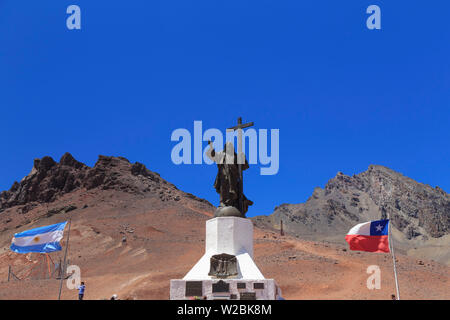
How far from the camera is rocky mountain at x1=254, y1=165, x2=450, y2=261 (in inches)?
4341

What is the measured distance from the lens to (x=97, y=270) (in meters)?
36.3

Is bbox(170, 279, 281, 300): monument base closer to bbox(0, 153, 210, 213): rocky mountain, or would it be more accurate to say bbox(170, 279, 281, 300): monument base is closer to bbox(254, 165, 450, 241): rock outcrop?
bbox(0, 153, 210, 213): rocky mountain

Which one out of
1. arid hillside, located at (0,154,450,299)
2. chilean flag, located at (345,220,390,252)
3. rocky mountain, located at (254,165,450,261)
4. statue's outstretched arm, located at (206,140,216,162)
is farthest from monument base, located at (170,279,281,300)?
rocky mountain, located at (254,165,450,261)

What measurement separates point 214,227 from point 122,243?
32.0m

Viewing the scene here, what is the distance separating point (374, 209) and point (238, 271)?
12774 centimetres

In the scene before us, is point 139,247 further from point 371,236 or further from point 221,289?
point 371,236

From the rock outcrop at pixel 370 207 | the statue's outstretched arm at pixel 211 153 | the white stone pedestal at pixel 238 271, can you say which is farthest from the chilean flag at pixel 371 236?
the rock outcrop at pixel 370 207

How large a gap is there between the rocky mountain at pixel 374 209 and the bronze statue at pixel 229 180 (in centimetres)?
8100

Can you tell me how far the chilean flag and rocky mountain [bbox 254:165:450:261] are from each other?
3222 inches

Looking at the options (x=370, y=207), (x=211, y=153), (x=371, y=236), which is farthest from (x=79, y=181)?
(x=370, y=207)

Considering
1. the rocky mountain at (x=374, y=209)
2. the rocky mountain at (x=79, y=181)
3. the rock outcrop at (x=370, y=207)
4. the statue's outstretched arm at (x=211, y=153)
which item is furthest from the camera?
the rock outcrop at (x=370, y=207)

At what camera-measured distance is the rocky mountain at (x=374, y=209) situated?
110250 mm

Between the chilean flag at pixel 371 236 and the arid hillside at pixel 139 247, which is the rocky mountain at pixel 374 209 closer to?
the arid hillside at pixel 139 247
